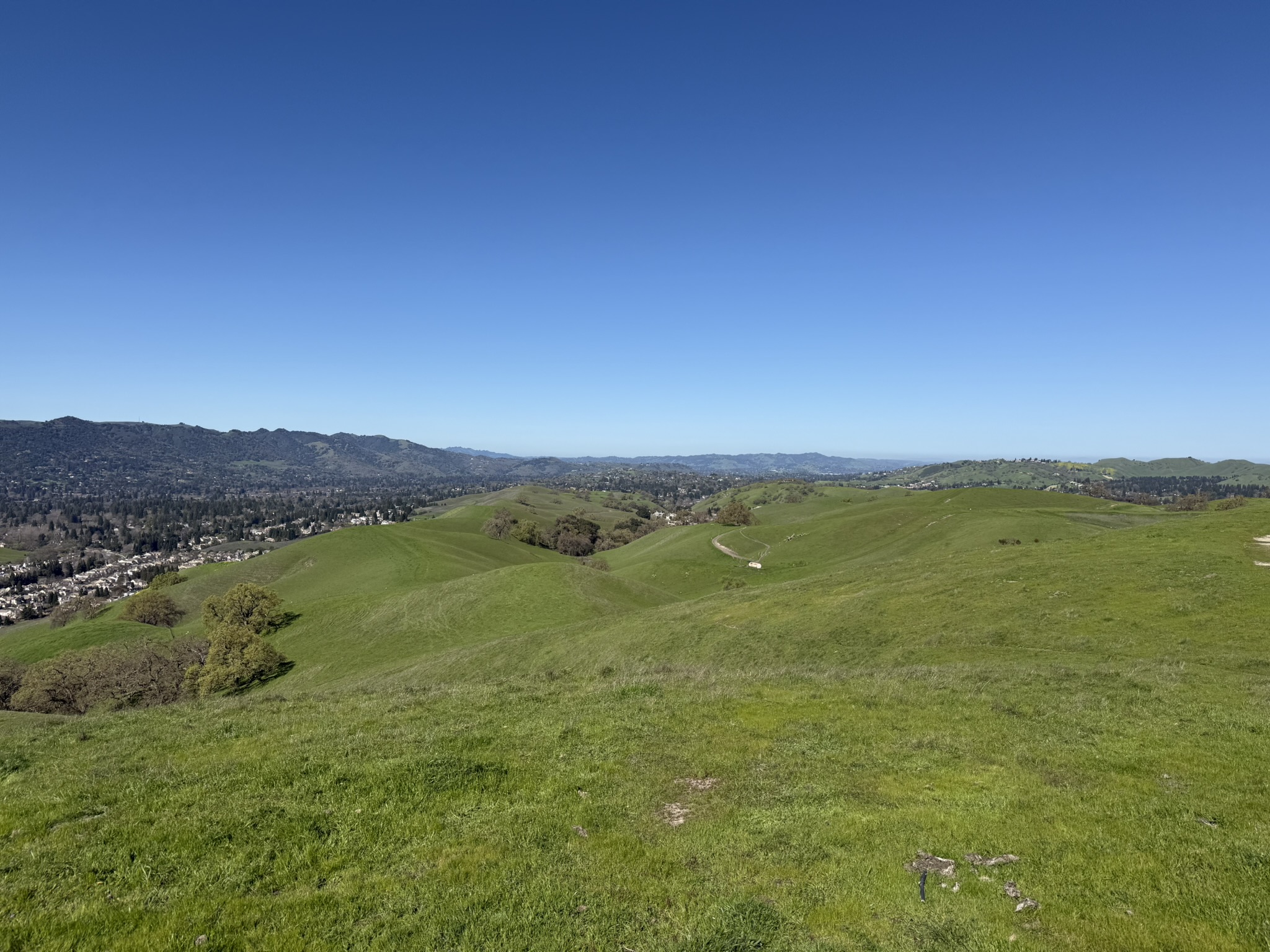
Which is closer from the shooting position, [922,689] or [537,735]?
[537,735]

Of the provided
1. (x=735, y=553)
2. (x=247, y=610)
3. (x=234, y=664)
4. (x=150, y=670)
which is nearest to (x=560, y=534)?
(x=735, y=553)

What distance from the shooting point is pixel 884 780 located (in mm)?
14938

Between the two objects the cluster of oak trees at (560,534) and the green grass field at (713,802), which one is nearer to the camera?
the green grass field at (713,802)

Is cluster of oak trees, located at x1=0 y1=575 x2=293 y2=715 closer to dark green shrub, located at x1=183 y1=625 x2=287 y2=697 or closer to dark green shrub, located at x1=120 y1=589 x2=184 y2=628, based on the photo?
dark green shrub, located at x1=183 y1=625 x2=287 y2=697

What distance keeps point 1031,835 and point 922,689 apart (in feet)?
39.1

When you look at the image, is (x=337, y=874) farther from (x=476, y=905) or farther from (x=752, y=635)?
(x=752, y=635)

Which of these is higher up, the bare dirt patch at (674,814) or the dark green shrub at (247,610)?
the bare dirt patch at (674,814)

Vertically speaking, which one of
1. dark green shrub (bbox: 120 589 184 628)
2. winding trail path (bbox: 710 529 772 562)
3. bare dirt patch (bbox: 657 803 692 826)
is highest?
bare dirt patch (bbox: 657 803 692 826)

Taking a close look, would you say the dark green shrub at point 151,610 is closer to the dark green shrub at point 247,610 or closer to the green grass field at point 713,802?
the dark green shrub at point 247,610

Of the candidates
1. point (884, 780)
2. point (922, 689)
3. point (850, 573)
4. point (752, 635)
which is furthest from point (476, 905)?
point (850, 573)

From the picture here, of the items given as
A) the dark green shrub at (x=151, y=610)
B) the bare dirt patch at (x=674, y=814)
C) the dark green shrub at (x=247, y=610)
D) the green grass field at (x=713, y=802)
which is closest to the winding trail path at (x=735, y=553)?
the green grass field at (x=713, y=802)

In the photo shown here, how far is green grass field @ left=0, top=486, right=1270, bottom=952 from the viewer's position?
31.1ft

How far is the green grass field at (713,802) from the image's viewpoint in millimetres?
9492

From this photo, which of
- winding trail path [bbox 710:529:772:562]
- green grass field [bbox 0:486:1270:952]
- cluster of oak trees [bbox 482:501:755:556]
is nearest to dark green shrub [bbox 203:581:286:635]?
green grass field [bbox 0:486:1270:952]
